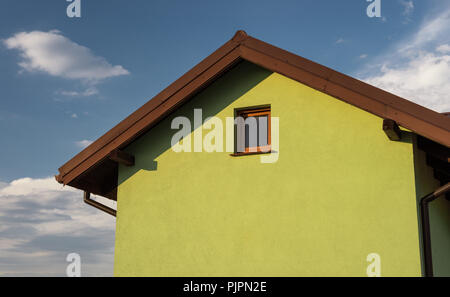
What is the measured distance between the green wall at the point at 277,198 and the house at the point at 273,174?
0.02 meters

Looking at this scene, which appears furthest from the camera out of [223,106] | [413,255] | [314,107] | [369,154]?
[223,106]

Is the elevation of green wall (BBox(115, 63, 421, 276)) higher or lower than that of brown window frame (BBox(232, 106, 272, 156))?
lower

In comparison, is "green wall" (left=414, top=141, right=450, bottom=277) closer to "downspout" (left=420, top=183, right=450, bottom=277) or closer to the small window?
"downspout" (left=420, top=183, right=450, bottom=277)

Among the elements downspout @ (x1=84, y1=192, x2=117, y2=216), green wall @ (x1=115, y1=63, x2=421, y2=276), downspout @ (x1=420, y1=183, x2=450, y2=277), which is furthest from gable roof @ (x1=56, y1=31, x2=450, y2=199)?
downspout @ (x1=420, y1=183, x2=450, y2=277)

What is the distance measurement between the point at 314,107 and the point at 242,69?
170 centimetres

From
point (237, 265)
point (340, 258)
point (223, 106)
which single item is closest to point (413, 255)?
point (340, 258)

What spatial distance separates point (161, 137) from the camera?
1058 centimetres

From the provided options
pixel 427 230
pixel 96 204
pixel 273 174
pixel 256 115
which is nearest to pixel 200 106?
pixel 256 115

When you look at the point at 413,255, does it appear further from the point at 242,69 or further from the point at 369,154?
the point at 242,69

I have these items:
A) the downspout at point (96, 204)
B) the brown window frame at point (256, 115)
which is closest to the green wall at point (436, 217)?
the brown window frame at point (256, 115)

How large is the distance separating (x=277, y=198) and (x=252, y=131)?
4.76ft

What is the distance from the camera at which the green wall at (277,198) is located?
28.2 ft

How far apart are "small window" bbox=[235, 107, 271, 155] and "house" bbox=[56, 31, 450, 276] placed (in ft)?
0.07

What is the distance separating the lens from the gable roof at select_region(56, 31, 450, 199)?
8250 millimetres
